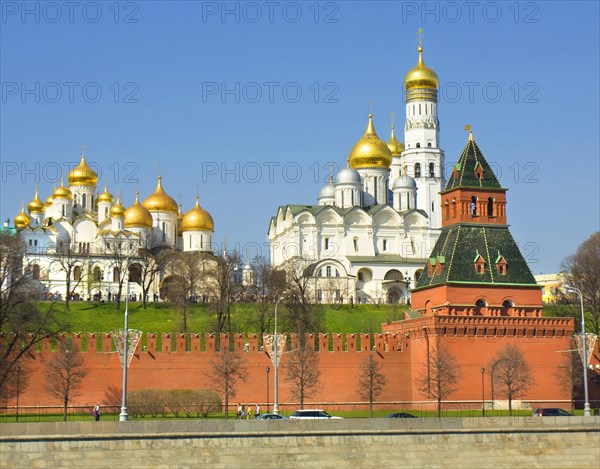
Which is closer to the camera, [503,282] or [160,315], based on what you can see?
[503,282]

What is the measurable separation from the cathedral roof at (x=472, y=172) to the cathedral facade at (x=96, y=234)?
136 ft

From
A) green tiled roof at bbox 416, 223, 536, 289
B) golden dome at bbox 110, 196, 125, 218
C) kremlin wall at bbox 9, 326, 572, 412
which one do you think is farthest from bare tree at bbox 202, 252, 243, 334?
green tiled roof at bbox 416, 223, 536, 289

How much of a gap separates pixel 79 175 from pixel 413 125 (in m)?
34.5

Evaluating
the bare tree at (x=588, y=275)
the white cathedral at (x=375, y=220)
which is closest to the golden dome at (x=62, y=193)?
the white cathedral at (x=375, y=220)

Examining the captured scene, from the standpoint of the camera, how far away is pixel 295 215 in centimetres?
11419

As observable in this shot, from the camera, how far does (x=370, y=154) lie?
118562 millimetres

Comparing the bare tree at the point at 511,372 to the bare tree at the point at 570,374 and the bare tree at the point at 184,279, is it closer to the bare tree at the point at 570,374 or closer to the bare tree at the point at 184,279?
the bare tree at the point at 570,374

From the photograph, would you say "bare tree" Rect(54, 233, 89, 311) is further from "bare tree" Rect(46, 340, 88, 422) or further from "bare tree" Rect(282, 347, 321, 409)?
"bare tree" Rect(282, 347, 321, 409)

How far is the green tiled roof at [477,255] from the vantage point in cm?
6875

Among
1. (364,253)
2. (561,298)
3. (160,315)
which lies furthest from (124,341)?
(364,253)

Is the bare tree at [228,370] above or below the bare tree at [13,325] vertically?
below

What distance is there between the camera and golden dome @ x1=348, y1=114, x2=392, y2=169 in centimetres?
11856

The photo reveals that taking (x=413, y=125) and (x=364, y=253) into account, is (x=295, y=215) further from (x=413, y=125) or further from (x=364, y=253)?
(x=413, y=125)

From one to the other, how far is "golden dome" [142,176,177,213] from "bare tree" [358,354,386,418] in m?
58.0
